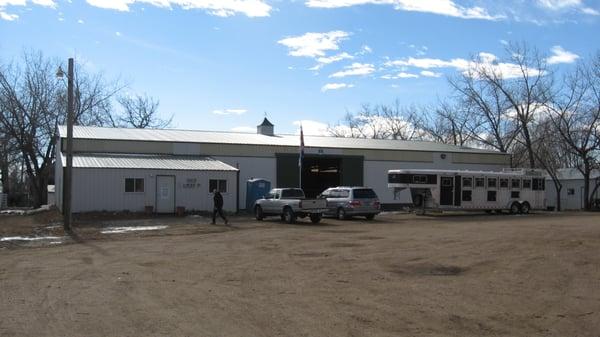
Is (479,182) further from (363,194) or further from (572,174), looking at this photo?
(572,174)

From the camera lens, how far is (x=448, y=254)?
1532 cm

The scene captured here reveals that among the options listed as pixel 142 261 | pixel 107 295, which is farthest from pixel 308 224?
pixel 107 295

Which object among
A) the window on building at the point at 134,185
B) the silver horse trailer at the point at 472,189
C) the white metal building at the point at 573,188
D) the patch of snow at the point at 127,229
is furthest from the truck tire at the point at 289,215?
the white metal building at the point at 573,188

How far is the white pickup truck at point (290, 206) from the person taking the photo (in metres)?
28.2

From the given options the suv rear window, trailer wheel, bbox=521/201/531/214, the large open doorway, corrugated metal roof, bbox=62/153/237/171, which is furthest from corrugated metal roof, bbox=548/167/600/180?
corrugated metal roof, bbox=62/153/237/171

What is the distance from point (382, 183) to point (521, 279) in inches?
1329

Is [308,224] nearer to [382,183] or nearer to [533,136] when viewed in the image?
[382,183]

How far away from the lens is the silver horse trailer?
3512cm

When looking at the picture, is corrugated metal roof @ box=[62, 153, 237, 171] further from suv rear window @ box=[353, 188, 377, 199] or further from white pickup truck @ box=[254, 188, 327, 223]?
suv rear window @ box=[353, 188, 377, 199]

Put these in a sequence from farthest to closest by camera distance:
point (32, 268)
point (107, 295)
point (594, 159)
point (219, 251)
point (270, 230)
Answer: point (594, 159) → point (270, 230) → point (219, 251) → point (32, 268) → point (107, 295)

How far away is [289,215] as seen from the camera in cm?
2862

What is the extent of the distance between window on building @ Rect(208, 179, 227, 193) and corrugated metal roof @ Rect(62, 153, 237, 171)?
2.22 feet

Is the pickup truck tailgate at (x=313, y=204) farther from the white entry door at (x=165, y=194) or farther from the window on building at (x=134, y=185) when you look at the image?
the window on building at (x=134, y=185)

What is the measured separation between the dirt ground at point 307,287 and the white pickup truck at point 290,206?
8.93 meters
